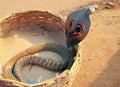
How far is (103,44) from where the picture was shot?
121 inches

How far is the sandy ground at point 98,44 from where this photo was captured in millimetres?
2656

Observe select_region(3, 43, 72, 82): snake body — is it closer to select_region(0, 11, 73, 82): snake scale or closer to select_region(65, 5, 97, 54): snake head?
select_region(0, 11, 73, 82): snake scale

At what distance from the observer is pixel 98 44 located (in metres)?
3.08

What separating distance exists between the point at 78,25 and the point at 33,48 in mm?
527

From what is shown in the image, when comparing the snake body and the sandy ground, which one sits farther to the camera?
the sandy ground

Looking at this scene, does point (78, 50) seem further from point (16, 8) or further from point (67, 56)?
point (16, 8)

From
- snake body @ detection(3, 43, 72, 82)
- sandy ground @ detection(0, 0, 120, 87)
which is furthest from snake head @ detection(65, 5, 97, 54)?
sandy ground @ detection(0, 0, 120, 87)

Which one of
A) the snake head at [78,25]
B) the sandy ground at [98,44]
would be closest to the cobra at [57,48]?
the snake head at [78,25]

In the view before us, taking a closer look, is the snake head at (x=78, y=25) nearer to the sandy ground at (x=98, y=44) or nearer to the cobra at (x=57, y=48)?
the cobra at (x=57, y=48)

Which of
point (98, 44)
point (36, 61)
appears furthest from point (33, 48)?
point (98, 44)

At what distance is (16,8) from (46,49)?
1.21 meters

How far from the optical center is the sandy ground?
2656mm

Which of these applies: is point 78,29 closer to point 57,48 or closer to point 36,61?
point 57,48

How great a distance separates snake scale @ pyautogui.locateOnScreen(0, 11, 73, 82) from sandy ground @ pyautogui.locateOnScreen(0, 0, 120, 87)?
290mm
